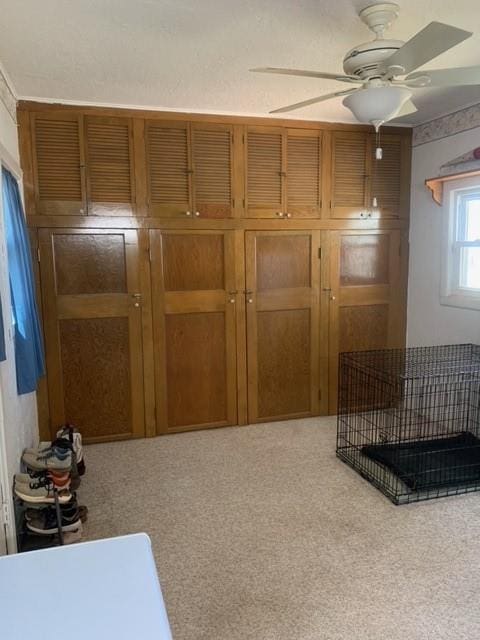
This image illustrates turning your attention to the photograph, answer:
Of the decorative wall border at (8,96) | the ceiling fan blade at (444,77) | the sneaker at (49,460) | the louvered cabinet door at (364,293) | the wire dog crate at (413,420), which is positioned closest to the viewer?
the ceiling fan blade at (444,77)

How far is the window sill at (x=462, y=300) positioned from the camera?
11.0 ft

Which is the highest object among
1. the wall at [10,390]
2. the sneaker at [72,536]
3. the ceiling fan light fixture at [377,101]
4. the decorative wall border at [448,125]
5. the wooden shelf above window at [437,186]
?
the decorative wall border at [448,125]

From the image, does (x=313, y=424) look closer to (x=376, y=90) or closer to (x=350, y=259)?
(x=350, y=259)

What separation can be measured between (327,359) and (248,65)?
7.52ft

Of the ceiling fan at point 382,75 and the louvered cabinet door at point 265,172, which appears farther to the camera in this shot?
the louvered cabinet door at point 265,172

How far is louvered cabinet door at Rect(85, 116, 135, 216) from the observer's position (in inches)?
128

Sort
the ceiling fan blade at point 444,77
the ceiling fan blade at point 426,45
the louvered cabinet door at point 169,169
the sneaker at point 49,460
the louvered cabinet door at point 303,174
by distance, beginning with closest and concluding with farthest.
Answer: the ceiling fan blade at point 426,45
the ceiling fan blade at point 444,77
the sneaker at point 49,460
the louvered cabinet door at point 169,169
the louvered cabinet door at point 303,174

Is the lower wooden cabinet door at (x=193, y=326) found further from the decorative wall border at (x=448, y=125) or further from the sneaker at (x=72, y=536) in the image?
the decorative wall border at (x=448, y=125)

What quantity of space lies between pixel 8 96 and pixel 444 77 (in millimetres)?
2396

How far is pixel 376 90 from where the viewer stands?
1.83m

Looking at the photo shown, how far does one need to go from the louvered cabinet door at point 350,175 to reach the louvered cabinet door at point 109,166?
5.18ft

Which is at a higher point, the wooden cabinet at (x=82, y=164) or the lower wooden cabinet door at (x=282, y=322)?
the wooden cabinet at (x=82, y=164)

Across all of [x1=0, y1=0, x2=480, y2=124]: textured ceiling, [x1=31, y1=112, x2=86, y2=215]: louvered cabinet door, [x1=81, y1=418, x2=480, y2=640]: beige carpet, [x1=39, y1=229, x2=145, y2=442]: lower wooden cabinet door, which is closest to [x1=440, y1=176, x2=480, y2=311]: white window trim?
[x1=0, y1=0, x2=480, y2=124]: textured ceiling

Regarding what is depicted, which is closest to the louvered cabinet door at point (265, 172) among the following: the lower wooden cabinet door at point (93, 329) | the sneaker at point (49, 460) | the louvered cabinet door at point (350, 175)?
the louvered cabinet door at point (350, 175)
